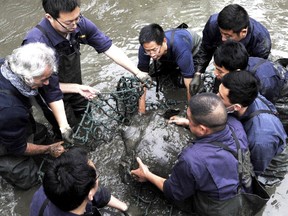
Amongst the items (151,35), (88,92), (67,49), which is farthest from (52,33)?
(151,35)

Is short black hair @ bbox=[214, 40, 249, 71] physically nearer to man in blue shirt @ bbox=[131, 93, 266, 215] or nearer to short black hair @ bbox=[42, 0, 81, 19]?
man in blue shirt @ bbox=[131, 93, 266, 215]

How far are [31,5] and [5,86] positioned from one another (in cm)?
515

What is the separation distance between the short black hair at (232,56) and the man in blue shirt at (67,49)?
106cm

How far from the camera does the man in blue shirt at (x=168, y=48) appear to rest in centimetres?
388

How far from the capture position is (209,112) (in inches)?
104

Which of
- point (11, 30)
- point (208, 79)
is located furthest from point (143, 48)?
point (11, 30)

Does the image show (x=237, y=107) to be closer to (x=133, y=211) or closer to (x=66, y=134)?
(x=133, y=211)

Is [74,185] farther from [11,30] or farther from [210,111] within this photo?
[11,30]

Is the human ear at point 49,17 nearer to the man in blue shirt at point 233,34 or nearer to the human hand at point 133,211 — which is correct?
the man in blue shirt at point 233,34

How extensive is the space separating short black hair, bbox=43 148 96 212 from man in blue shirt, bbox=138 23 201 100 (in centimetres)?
218

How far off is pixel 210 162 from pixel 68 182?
122cm

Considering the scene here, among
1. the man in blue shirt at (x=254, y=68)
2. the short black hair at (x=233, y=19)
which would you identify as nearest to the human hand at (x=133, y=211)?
the man in blue shirt at (x=254, y=68)

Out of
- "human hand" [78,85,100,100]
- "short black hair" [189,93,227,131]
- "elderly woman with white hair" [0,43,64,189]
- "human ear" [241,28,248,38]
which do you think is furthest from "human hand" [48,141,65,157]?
"human ear" [241,28,248,38]

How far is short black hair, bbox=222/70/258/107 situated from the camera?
2.96 meters
